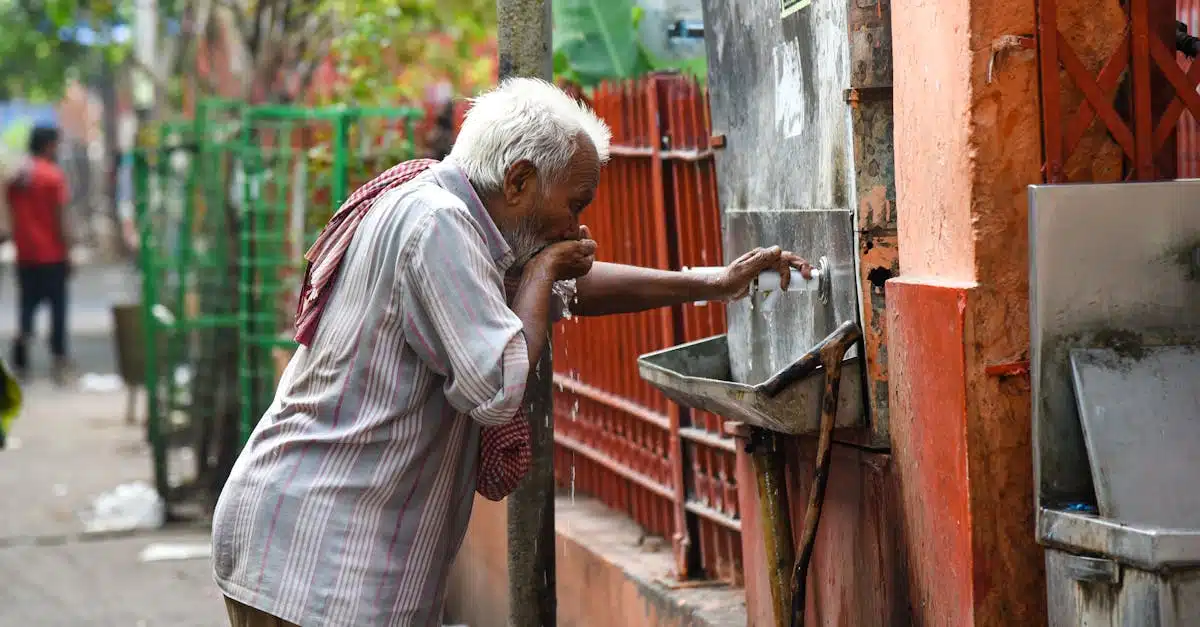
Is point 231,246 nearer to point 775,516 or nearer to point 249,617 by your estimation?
point 775,516

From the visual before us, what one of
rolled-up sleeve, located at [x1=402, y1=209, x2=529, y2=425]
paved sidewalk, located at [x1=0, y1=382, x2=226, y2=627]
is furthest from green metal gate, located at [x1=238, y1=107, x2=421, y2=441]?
rolled-up sleeve, located at [x1=402, y1=209, x2=529, y2=425]

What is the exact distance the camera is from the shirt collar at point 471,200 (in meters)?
2.74

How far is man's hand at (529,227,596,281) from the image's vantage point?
2781 mm

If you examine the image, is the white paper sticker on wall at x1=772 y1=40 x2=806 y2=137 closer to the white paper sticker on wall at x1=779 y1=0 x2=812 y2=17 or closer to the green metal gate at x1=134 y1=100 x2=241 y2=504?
the white paper sticker on wall at x1=779 y1=0 x2=812 y2=17

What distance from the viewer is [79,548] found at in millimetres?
7680

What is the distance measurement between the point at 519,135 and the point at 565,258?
25 cm

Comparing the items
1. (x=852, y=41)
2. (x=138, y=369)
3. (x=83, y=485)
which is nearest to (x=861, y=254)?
(x=852, y=41)

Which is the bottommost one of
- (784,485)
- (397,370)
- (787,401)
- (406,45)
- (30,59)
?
(784,485)

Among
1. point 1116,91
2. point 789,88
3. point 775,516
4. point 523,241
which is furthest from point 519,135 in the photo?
point 775,516

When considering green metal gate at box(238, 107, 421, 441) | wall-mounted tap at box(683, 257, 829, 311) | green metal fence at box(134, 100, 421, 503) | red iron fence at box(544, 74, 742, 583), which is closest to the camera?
wall-mounted tap at box(683, 257, 829, 311)

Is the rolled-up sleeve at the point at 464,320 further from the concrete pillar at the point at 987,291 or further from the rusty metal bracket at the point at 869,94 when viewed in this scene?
the rusty metal bracket at the point at 869,94

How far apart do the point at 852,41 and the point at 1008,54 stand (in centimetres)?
48

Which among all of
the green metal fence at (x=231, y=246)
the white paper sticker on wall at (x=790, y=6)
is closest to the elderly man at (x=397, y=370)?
the white paper sticker on wall at (x=790, y=6)

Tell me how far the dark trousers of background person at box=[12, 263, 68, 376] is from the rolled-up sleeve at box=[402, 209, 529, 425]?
12424mm
